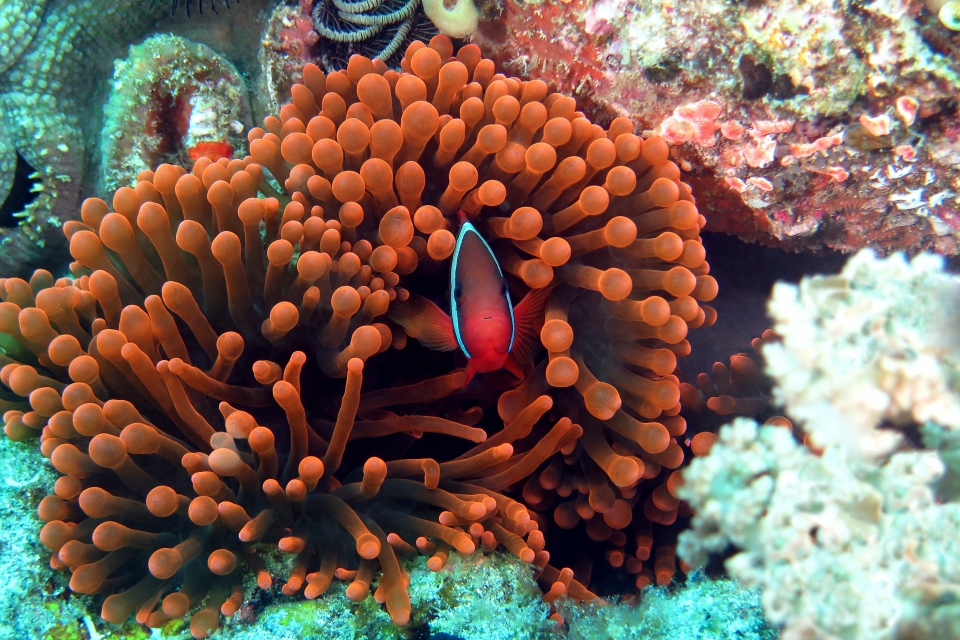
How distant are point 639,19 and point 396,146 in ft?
3.40

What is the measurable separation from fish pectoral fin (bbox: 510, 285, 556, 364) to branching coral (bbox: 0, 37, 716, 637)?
55 millimetres

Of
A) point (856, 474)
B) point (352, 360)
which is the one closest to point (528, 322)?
point (352, 360)

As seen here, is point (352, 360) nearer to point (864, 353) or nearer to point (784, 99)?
point (864, 353)

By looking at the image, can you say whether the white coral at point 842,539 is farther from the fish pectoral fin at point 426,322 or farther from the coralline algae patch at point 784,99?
the coralline algae patch at point 784,99

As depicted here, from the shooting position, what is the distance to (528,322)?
1992 millimetres

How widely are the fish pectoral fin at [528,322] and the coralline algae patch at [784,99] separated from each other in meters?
0.85

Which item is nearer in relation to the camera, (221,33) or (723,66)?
(723,66)

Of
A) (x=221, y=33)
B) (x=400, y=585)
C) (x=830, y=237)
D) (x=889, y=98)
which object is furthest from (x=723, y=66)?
(x=221, y=33)

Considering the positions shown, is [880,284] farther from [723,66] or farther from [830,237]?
[830,237]

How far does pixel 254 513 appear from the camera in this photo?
1669 mm

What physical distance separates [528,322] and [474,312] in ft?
0.90

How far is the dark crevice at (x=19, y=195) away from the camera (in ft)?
8.75

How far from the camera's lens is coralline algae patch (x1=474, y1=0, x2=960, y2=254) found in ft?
6.10

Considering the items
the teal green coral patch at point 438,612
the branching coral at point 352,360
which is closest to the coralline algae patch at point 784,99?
the branching coral at point 352,360
